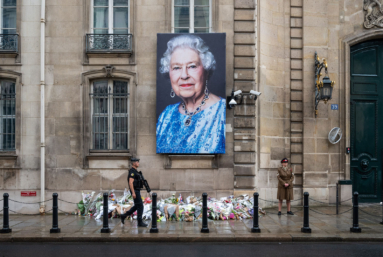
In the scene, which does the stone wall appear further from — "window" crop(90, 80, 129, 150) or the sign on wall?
"window" crop(90, 80, 129, 150)

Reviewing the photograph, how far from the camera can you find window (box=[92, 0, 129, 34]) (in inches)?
563

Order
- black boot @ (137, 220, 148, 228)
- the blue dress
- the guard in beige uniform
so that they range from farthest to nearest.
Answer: the blue dress
the guard in beige uniform
black boot @ (137, 220, 148, 228)

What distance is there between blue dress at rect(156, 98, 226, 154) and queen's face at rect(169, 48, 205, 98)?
59 cm

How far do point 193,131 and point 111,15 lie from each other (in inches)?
193

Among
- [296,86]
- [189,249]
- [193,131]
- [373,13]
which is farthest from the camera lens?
[373,13]

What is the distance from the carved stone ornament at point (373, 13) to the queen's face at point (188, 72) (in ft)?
21.8

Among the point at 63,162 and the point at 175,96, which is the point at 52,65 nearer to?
the point at 63,162

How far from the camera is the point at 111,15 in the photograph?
14273mm

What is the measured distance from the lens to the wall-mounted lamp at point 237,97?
1361 cm

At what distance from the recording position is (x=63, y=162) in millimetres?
14023

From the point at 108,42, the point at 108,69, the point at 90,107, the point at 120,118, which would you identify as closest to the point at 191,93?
the point at 120,118

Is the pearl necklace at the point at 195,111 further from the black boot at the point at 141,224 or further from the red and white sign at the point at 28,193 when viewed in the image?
the red and white sign at the point at 28,193

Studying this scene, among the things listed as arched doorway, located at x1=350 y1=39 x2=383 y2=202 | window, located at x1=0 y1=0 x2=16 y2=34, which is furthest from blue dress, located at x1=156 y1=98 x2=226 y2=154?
window, located at x1=0 y1=0 x2=16 y2=34

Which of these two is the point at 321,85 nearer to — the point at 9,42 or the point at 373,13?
the point at 373,13
